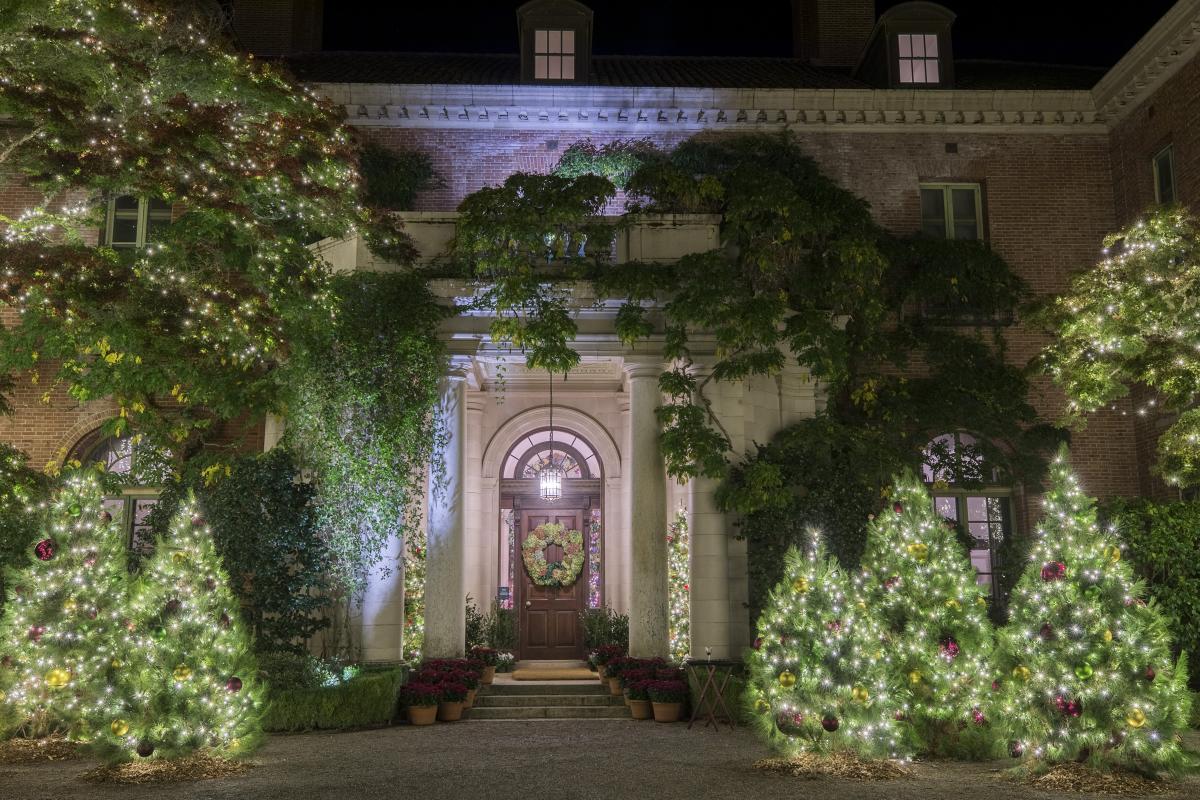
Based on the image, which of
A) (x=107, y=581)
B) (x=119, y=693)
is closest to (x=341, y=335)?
(x=107, y=581)

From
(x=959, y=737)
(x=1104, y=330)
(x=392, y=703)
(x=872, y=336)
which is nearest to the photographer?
(x=959, y=737)

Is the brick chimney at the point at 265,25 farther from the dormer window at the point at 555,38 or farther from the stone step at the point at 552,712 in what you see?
the stone step at the point at 552,712

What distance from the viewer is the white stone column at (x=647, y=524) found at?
1331 cm

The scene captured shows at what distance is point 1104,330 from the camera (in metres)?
12.9

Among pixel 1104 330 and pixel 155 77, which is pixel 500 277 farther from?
pixel 1104 330

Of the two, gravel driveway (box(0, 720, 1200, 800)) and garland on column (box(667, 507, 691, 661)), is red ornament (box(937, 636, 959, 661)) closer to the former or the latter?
gravel driveway (box(0, 720, 1200, 800))

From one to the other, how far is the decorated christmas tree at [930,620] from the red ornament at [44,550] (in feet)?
24.9

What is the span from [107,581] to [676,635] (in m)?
7.48

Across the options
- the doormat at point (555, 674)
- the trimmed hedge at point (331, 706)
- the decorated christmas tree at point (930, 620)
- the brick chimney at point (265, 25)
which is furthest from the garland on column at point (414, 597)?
the brick chimney at point (265, 25)

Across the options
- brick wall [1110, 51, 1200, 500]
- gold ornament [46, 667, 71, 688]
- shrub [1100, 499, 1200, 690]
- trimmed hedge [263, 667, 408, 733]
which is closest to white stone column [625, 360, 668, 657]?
trimmed hedge [263, 667, 408, 733]

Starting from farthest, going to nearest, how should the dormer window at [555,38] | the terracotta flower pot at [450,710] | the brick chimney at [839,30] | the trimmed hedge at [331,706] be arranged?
the brick chimney at [839,30] → the dormer window at [555,38] → the terracotta flower pot at [450,710] → the trimmed hedge at [331,706]

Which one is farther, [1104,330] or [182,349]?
[1104,330]

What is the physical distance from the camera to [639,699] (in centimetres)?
1240

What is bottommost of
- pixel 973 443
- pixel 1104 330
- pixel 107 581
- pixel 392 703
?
pixel 392 703
